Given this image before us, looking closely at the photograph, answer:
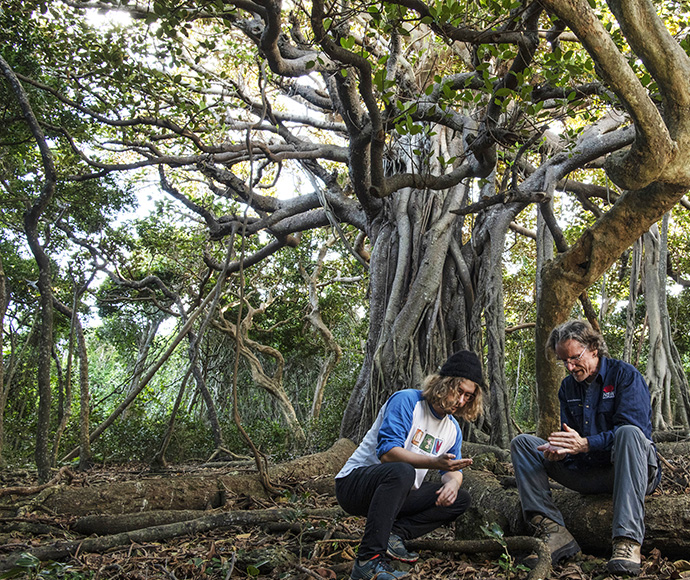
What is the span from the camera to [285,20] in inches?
292

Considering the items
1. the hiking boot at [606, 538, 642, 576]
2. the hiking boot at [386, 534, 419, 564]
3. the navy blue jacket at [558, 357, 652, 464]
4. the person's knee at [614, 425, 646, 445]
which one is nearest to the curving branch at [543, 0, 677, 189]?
the navy blue jacket at [558, 357, 652, 464]

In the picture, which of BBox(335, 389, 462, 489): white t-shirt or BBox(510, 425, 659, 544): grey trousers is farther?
BBox(335, 389, 462, 489): white t-shirt

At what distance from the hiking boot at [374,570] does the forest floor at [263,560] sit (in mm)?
147

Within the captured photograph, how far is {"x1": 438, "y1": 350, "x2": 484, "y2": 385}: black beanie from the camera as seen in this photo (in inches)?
109

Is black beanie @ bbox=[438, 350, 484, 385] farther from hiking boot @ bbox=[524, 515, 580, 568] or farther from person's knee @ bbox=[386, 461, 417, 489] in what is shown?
hiking boot @ bbox=[524, 515, 580, 568]

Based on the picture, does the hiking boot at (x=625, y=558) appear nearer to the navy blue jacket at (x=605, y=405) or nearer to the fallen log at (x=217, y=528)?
the fallen log at (x=217, y=528)

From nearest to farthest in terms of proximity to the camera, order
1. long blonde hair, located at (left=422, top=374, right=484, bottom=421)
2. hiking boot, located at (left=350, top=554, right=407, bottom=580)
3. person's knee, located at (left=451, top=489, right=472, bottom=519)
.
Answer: hiking boot, located at (left=350, top=554, right=407, bottom=580) → long blonde hair, located at (left=422, top=374, right=484, bottom=421) → person's knee, located at (left=451, top=489, right=472, bottom=519)

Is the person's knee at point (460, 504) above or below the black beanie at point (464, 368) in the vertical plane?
below

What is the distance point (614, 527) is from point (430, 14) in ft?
9.35

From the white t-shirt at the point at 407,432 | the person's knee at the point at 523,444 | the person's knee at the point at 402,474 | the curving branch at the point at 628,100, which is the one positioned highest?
the curving branch at the point at 628,100

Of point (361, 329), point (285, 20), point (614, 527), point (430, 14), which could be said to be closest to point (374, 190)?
point (430, 14)

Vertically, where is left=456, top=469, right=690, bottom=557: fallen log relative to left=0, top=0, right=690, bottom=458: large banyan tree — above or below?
below

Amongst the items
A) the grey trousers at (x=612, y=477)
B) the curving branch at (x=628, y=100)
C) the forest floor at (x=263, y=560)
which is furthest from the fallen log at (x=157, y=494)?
the curving branch at (x=628, y=100)

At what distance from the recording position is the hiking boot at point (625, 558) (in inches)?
91.0
